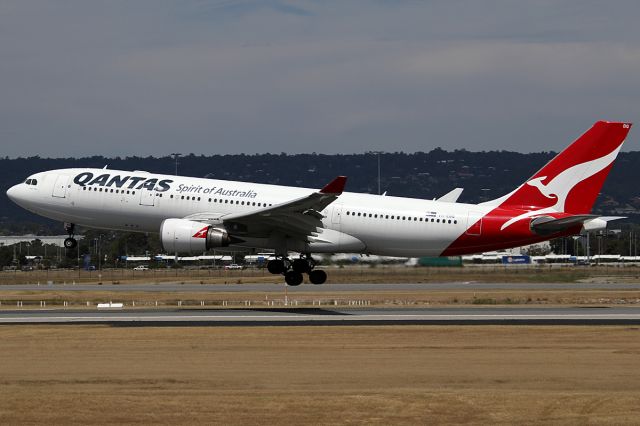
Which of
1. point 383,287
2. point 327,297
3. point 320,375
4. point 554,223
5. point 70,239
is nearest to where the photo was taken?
point 320,375

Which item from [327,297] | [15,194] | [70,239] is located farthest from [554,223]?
[15,194]

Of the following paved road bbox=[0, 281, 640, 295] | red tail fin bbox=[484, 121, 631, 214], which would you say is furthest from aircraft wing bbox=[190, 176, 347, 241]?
paved road bbox=[0, 281, 640, 295]

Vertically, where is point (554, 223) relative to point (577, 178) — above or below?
below

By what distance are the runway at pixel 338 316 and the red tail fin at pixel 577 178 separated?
16.6 ft

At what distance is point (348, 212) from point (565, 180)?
1047cm

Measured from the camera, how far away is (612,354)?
32688mm

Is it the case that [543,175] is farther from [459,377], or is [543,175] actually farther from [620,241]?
[620,241]

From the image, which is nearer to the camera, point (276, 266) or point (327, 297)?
point (276, 266)

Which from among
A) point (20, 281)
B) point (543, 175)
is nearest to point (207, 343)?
point (543, 175)

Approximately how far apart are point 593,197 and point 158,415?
32.9 m

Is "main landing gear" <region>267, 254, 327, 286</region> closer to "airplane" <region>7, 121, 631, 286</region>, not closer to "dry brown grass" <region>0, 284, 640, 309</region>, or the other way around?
"airplane" <region>7, 121, 631, 286</region>

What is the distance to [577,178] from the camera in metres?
51.2

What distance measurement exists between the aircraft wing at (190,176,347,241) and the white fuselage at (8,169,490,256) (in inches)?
34.9

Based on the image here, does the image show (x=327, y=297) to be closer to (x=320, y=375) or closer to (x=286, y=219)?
(x=286, y=219)
